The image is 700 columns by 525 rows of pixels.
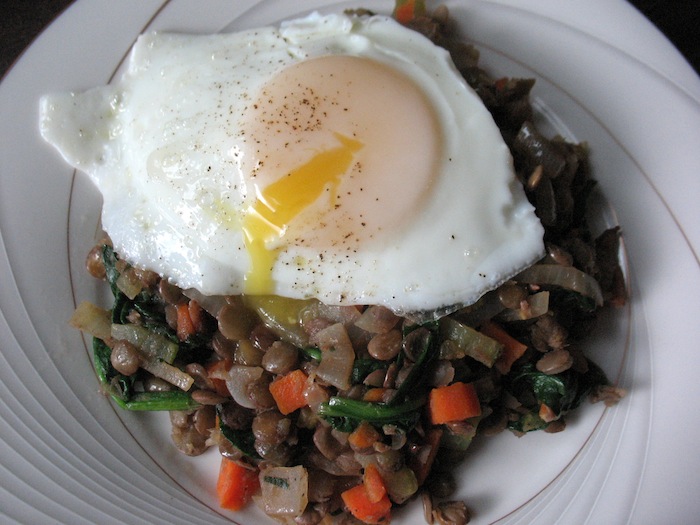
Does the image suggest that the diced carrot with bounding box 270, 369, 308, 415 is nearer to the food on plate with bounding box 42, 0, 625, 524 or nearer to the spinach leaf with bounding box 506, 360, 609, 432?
the food on plate with bounding box 42, 0, 625, 524

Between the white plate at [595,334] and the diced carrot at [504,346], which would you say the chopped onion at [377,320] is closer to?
the diced carrot at [504,346]

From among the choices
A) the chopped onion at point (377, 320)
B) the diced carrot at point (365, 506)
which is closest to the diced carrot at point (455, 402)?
the chopped onion at point (377, 320)

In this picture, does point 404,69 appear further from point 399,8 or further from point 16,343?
point 16,343

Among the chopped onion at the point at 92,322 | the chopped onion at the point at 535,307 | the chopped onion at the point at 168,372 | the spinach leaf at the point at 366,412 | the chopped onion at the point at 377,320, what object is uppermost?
the chopped onion at the point at 535,307

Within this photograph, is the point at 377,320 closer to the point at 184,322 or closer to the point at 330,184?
the point at 330,184

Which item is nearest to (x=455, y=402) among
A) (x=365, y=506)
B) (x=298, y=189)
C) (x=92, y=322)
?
(x=365, y=506)

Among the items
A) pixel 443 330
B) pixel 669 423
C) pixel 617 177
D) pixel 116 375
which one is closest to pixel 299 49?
pixel 443 330
